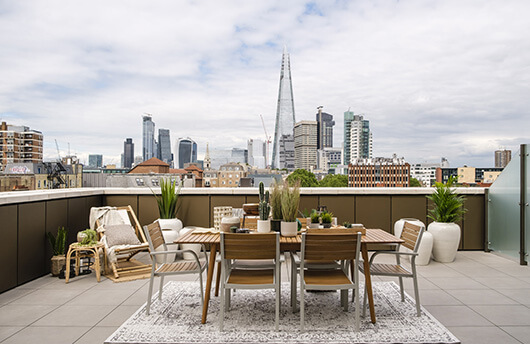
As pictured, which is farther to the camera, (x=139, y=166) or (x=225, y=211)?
(x=139, y=166)

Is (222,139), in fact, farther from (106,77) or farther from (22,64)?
(22,64)

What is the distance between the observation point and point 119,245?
510cm

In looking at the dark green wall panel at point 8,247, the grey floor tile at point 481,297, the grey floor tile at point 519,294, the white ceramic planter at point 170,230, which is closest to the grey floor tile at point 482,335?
the grey floor tile at point 481,297

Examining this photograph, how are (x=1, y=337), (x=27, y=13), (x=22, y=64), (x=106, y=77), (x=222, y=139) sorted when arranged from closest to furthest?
(x=1, y=337) < (x=27, y=13) < (x=22, y=64) < (x=106, y=77) < (x=222, y=139)

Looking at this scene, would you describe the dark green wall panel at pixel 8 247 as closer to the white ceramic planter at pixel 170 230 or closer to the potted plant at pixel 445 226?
the white ceramic planter at pixel 170 230

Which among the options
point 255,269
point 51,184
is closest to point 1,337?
point 255,269

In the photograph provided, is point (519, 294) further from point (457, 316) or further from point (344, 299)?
point (344, 299)

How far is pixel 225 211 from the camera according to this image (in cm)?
557

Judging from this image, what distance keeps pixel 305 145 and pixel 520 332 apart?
7828 centimetres

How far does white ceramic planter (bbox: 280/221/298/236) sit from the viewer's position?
3.41 meters

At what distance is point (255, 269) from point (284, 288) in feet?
2.71

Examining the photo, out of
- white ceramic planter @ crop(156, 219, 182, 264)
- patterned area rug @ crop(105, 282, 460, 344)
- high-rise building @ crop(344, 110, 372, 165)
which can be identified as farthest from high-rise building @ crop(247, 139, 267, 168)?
patterned area rug @ crop(105, 282, 460, 344)

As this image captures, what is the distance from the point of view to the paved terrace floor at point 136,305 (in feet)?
10.0

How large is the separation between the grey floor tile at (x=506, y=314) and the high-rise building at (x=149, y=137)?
7101 cm
